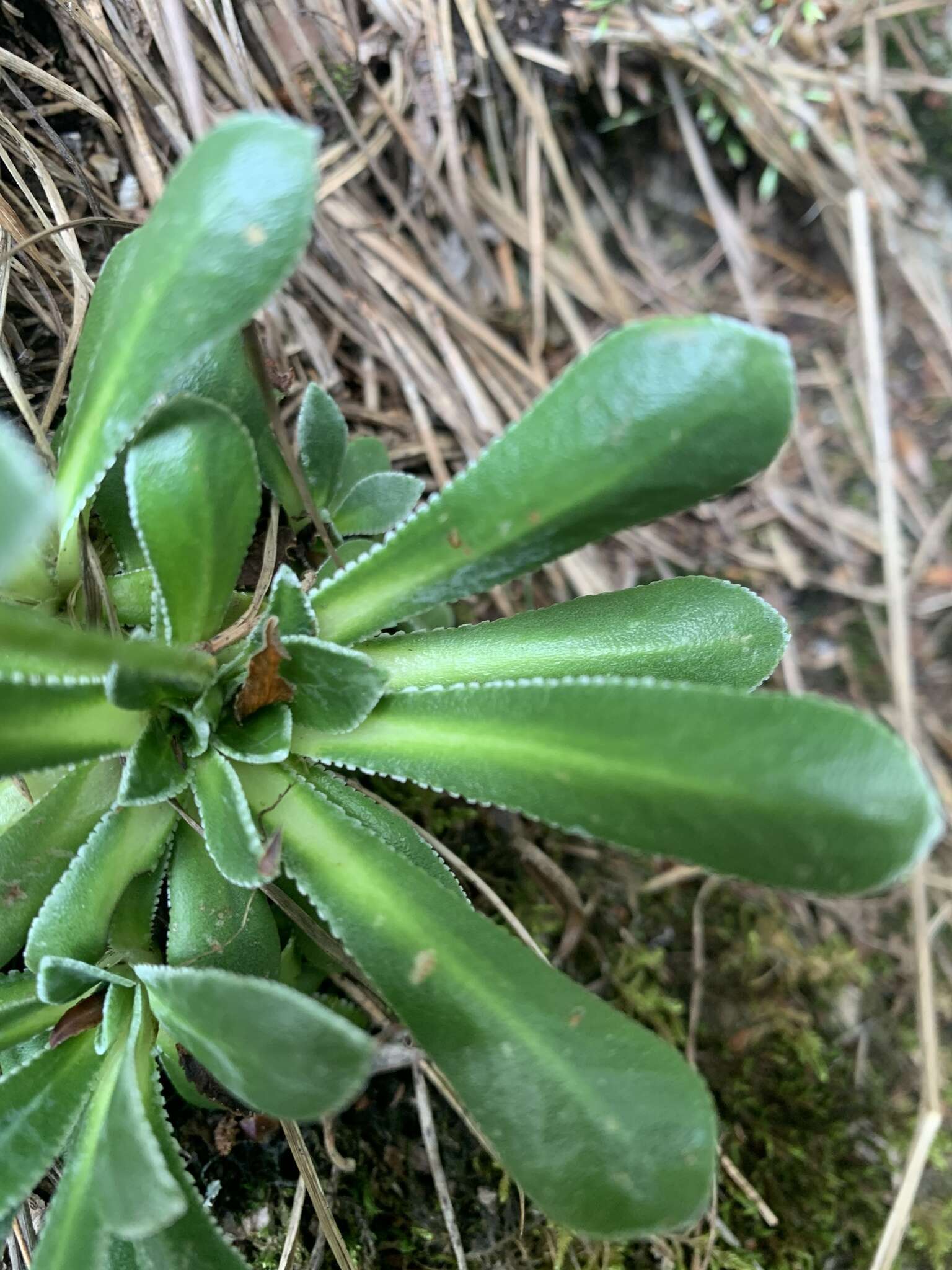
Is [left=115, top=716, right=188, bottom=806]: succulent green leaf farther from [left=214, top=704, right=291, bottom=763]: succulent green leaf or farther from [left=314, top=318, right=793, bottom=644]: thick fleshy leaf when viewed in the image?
[left=314, top=318, right=793, bottom=644]: thick fleshy leaf

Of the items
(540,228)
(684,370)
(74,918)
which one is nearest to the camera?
(684,370)

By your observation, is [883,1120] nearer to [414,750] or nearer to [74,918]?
[414,750]

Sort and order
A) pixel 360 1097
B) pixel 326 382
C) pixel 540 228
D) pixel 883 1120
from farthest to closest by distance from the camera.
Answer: pixel 540 228 → pixel 883 1120 → pixel 326 382 → pixel 360 1097

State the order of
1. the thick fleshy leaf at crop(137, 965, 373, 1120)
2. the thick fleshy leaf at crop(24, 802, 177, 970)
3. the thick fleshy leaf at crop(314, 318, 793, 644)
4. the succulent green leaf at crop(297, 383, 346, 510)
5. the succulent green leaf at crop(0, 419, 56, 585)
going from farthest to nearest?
the succulent green leaf at crop(297, 383, 346, 510) → the thick fleshy leaf at crop(24, 802, 177, 970) → the thick fleshy leaf at crop(314, 318, 793, 644) → the thick fleshy leaf at crop(137, 965, 373, 1120) → the succulent green leaf at crop(0, 419, 56, 585)

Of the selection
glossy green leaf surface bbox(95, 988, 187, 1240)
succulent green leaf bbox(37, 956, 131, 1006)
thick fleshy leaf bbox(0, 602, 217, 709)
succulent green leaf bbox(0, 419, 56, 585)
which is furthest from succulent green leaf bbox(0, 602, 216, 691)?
glossy green leaf surface bbox(95, 988, 187, 1240)

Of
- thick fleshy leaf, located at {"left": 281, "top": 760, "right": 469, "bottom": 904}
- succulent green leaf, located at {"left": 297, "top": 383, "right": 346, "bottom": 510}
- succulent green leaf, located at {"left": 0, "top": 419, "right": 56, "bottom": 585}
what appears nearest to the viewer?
succulent green leaf, located at {"left": 0, "top": 419, "right": 56, "bottom": 585}

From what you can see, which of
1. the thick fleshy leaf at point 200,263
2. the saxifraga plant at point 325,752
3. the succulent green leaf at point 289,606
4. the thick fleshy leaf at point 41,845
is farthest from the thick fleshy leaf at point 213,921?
the thick fleshy leaf at point 200,263

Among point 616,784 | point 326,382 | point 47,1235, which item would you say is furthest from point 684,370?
point 47,1235
